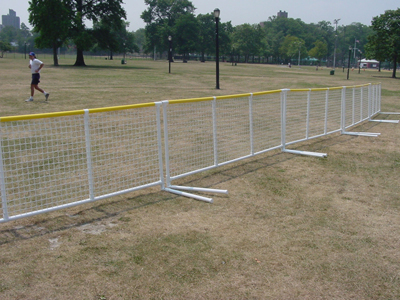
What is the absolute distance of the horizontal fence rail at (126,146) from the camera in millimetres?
5402

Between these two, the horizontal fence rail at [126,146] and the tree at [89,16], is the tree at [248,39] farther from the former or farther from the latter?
the horizontal fence rail at [126,146]

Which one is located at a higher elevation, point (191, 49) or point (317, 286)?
point (191, 49)

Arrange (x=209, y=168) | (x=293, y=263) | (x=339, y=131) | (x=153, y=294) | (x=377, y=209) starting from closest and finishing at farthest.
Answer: (x=153, y=294), (x=293, y=263), (x=377, y=209), (x=209, y=168), (x=339, y=131)

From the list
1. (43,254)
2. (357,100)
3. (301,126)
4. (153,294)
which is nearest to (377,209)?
(153,294)

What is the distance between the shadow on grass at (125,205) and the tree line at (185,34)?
126ft

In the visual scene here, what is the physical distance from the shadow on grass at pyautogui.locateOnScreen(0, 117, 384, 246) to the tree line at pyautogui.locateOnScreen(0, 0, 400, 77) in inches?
1507

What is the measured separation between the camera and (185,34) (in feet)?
328

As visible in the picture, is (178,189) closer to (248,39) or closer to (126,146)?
(126,146)

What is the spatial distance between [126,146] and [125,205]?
2565 mm

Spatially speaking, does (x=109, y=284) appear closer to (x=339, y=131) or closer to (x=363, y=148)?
(x=363, y=148)

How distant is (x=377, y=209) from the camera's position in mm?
5672

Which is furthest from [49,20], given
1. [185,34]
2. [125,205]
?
[185,34]

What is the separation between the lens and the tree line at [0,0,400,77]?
136 ft

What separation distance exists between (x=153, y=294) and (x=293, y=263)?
152 centimetres
